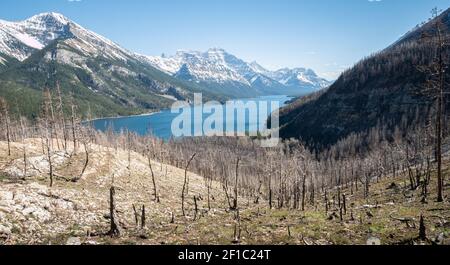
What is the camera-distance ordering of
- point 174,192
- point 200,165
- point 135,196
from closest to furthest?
point 135,196 → point 174,192 → point 200,165

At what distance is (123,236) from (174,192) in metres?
42.0

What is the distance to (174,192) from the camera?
70.2m

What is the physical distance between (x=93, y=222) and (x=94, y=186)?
72.6ft
